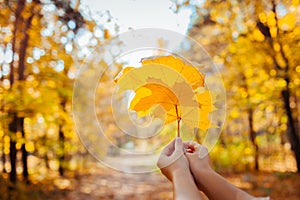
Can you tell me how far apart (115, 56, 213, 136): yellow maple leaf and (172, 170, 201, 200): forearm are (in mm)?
61

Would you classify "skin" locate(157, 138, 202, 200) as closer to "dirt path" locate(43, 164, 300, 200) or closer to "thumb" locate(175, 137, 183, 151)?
"thumb" locate(175, 137, 183, 151)

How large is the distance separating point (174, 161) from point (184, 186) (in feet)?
0.11

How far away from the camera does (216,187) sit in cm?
32

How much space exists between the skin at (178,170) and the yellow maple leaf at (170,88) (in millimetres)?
33

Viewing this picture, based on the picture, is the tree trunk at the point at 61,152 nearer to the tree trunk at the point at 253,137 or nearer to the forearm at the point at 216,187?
the tree trunk at the point at 253,137

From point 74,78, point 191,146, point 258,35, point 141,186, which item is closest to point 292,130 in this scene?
point 258,35

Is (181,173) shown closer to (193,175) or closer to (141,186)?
(193,175)

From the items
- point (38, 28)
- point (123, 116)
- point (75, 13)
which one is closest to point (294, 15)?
point (75, 13)

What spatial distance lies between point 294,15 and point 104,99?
1.12 meters

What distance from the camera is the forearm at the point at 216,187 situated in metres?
0.31

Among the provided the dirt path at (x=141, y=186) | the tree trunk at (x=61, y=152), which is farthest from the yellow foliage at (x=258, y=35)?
the tree trunk at (x=61, y=152)

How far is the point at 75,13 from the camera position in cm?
169

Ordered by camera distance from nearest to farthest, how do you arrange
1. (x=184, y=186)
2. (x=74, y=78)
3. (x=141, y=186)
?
(x=184, y=186) < (x=74, y=78) < (x=141, y=186)

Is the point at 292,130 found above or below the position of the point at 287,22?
below
